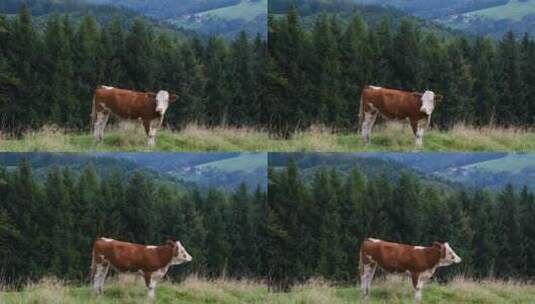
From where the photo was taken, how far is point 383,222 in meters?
20.0

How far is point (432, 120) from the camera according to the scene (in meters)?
21.4

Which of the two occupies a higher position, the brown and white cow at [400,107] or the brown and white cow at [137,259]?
the brown and white cow at [400,107]

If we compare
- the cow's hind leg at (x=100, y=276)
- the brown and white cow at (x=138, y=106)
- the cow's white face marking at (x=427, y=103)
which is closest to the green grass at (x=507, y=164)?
the cow's white face marking at (x=427, y=103)

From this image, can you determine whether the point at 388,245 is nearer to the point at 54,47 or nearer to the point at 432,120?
the point at 432,120

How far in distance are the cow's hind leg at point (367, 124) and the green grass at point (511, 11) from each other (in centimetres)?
385

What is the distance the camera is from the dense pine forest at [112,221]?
19938mm

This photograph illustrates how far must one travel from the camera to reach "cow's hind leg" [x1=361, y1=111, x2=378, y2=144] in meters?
20.0

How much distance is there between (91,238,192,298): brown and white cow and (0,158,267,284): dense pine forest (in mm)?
757

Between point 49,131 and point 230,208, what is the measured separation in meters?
3.67

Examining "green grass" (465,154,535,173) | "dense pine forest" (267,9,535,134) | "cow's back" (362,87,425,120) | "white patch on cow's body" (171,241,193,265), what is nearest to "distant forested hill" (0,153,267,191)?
"dense pine forest" (267,9,535,134)

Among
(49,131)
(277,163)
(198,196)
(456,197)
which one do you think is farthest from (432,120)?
(49,131)

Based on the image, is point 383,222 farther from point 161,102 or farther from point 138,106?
point 138,106

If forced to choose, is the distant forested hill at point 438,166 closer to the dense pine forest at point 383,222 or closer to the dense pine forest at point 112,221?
the dense pine forest at point 383,222

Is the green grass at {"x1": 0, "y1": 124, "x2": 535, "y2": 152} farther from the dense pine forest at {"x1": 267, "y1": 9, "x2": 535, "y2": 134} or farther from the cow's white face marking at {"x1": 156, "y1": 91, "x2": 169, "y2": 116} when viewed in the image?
the cow's white face marking at {"x1": 156, "y1": 91, "x2": 169, "y2": 116}
